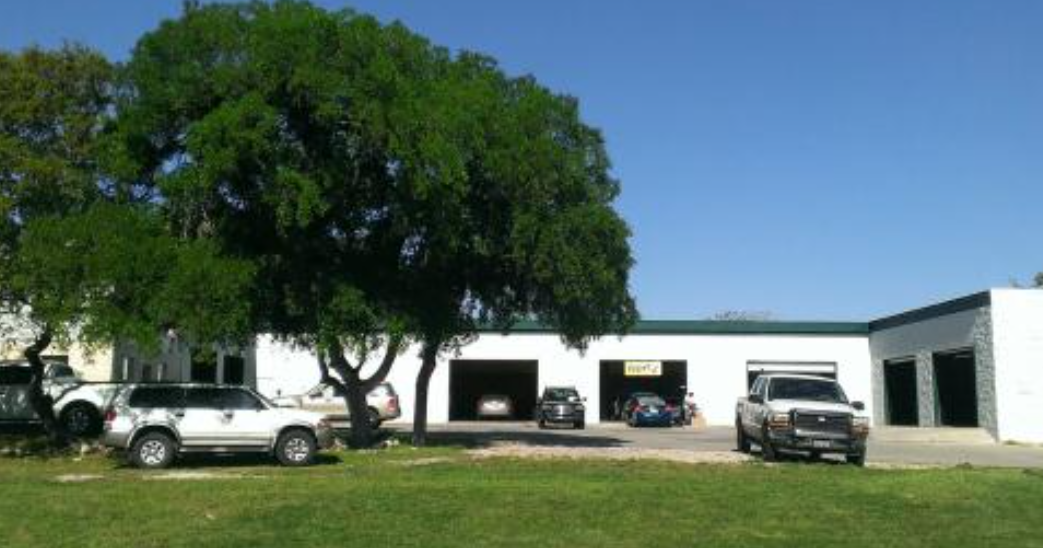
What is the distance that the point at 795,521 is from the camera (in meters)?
13.0

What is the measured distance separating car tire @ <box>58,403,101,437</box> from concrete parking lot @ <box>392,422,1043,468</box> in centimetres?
885

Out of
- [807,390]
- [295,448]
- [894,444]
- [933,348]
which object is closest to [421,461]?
[295,448]

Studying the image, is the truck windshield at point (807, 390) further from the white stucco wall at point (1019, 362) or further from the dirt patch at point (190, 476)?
the white stucco wall at point (1019, 362)

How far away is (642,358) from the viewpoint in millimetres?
55531

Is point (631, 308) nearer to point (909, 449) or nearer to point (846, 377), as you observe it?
point (909, 449)

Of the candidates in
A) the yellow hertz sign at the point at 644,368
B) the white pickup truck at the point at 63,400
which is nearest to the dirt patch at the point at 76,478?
the white pickup truck at the point at 63,400

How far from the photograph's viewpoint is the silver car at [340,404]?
3853 centimetres

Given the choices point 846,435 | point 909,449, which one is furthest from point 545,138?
point 909,449

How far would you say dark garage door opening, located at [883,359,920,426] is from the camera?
49.2 meters

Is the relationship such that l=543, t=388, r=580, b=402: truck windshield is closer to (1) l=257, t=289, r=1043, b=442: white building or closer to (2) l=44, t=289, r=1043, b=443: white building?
(2) l=44, t=289, r=1043, b=443: white building

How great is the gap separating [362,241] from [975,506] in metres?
17.1

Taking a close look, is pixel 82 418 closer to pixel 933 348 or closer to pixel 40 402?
pixel 40 402

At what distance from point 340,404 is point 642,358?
1910 centimetres

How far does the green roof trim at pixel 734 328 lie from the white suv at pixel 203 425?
3071cm
